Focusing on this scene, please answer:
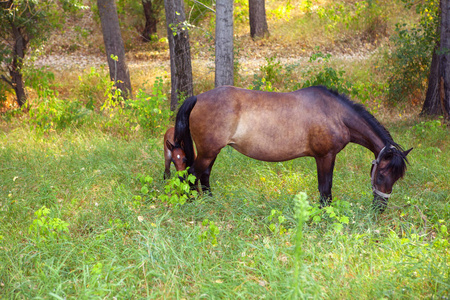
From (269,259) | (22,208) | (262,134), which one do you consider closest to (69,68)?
(22,208)

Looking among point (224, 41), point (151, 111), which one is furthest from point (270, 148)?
point (151, 111)

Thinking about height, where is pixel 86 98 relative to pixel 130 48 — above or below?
below

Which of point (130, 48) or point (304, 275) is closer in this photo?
point (304, 275)

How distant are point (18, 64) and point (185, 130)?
6279 mm

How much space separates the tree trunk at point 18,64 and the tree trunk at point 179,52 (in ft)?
11.4

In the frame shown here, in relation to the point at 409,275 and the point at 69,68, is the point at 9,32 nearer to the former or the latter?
the point at 69,68

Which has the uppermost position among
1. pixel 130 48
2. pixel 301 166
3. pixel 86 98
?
pixel 130 48

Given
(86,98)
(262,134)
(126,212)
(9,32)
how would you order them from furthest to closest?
1. (86,98)
2. (9,32)
3. (262,134)
4. (126,212)

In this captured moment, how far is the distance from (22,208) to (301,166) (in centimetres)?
410

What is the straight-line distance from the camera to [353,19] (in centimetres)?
1516

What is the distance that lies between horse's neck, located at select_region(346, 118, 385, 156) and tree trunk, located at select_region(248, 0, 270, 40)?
11.6 meters

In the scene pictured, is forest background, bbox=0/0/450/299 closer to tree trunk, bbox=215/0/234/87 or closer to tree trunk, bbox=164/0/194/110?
tree trunk, bbox=215/0/234/87

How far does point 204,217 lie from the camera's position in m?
4.65

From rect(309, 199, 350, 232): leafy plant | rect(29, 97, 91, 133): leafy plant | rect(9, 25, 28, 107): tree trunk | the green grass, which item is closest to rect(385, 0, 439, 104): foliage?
the green grass
